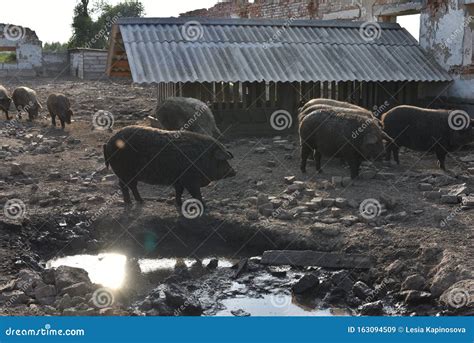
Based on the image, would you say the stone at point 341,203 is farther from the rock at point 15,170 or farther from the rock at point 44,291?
the rock at point 15,170

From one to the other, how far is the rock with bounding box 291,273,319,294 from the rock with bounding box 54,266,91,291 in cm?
212

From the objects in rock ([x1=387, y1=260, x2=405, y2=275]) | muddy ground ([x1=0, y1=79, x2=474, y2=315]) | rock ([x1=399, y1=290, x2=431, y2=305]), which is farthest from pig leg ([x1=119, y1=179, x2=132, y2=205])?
rock ([x1=399, y1=290, x2=431, y2=305])

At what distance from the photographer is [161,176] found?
847 cm

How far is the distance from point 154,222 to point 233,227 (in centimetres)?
108

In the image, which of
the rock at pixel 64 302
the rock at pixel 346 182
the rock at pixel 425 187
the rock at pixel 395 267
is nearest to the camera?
the rock at pixel 64 302

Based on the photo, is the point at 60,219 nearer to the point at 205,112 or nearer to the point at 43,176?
the point at 43,176

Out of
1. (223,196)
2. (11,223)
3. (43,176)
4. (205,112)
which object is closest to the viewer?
(11,223)

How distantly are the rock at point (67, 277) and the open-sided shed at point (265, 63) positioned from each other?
22.7ft

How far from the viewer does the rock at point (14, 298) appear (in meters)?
5.43

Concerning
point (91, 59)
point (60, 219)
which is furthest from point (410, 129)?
point (91, 59)

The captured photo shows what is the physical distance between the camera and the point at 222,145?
8758 millimetres

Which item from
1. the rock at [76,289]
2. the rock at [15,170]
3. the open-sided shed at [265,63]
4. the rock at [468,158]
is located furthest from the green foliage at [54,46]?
the rock at [76,289]

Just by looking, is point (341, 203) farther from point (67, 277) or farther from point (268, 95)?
point (268, 95)

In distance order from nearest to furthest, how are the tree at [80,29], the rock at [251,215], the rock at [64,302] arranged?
the rock at [64,302] < the rock at [251,215] < the tree at [80,29]
